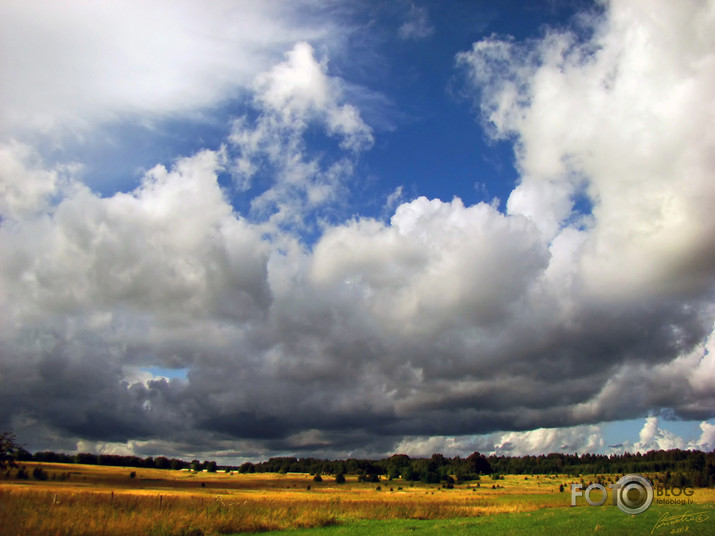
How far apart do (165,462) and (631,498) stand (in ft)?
530

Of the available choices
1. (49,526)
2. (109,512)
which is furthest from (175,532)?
(49,526)

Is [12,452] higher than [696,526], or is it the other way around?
[12,452]

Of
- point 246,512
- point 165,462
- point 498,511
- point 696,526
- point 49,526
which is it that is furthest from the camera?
point 165,462

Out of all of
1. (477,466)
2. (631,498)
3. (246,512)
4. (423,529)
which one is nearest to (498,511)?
(631,498)

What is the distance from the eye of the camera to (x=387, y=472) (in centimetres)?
18650

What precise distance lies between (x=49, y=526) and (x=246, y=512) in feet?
42.1

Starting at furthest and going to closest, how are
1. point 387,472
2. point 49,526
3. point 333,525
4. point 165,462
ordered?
point 387,472
point 165,462
point 333,525
point 49,526

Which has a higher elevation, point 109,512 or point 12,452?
point 12,452

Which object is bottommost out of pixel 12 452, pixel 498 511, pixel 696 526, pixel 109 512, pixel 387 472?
pixel 387 472

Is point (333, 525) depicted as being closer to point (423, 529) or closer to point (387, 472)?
point (423, 529)

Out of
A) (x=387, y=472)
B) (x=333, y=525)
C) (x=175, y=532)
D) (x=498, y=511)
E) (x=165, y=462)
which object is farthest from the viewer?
(x=387, y=472)

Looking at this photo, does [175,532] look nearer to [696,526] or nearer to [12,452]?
[12,452]

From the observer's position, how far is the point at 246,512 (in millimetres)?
30922

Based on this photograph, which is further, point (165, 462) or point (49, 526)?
point (165, 462)
